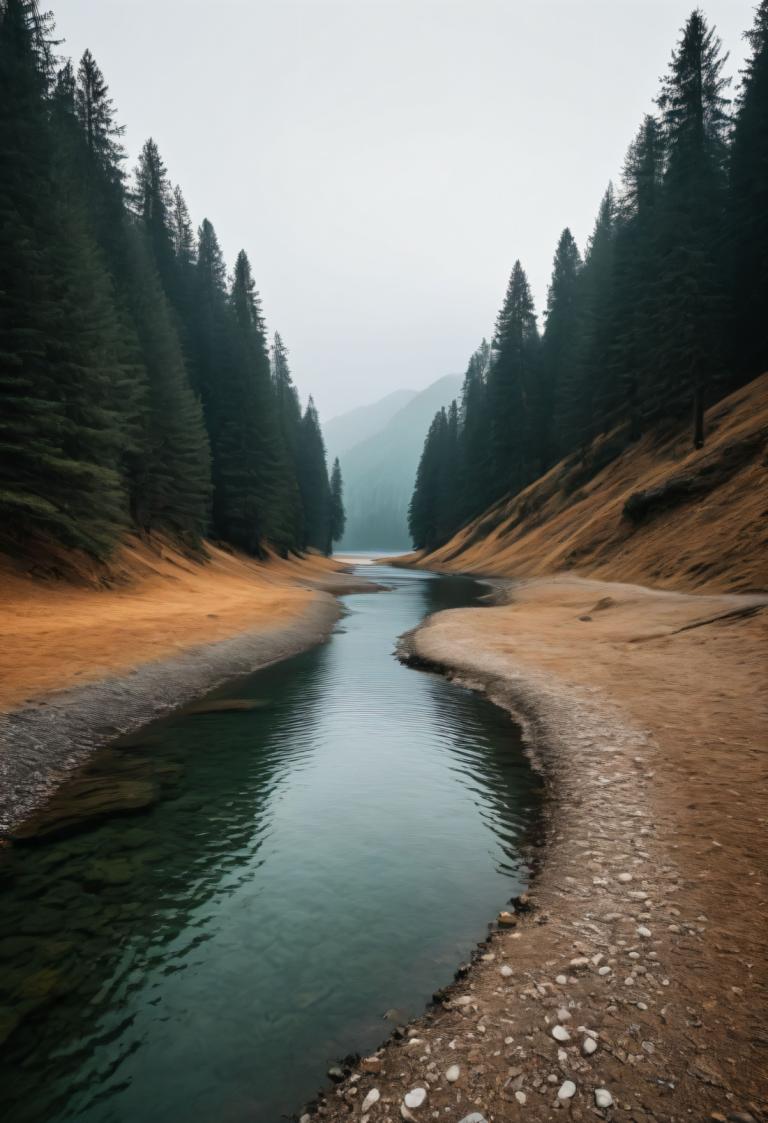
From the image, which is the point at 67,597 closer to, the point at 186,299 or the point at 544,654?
the point at 544,654

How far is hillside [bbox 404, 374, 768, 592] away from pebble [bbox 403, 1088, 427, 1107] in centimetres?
2246

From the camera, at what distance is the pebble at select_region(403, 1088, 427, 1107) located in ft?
13.3

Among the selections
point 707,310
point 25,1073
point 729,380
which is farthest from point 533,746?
point 729,380

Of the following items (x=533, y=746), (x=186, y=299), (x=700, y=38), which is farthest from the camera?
(x=186, y=299)

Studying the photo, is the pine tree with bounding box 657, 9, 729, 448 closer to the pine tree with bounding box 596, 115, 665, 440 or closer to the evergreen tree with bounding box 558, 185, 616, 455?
the pine tree with bounding box 596, 115, 665, 440

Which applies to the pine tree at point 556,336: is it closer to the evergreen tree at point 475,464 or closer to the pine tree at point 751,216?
the evergreen tree at point 475,464

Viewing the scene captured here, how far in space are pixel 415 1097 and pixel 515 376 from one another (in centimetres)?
7442

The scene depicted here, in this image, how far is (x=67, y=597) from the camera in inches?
926

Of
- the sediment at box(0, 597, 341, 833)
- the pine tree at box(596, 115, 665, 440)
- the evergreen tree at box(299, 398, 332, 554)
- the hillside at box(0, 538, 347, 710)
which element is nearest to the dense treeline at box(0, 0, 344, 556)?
the hillside at box(0, 538, 347, 710)

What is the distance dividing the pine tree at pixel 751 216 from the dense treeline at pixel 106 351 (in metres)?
40.9

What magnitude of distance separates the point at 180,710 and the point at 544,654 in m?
11.3

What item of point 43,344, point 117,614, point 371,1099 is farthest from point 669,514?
point 371,1099

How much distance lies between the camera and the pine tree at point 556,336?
7150 cm

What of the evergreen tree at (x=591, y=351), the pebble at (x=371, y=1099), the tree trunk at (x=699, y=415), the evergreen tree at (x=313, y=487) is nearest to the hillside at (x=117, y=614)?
the pebble at (x=371, y=1099)
